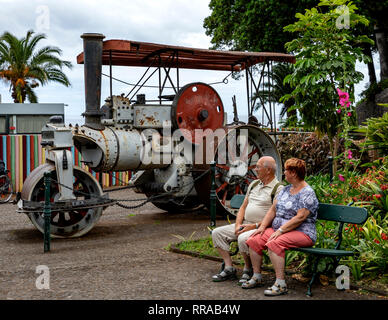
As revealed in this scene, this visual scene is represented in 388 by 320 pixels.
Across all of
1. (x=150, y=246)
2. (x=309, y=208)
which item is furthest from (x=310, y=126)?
(x=309, y=208)

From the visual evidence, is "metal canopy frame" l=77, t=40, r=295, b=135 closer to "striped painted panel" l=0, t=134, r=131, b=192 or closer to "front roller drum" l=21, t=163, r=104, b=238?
"front roller drum" l=21, t=163, r=104, b=238

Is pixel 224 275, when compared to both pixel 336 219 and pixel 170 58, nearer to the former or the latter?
pixel 336 219

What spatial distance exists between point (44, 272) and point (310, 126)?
5.79 meters

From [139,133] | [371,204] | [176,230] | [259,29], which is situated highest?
[259,29]

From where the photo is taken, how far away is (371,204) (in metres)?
6.25

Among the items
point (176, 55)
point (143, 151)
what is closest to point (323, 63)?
point (176, 55)

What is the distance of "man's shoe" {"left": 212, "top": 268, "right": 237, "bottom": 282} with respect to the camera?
5035 mm

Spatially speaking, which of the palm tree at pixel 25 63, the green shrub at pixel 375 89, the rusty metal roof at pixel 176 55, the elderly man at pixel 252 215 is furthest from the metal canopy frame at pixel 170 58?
the palm tree at pixel 25 63

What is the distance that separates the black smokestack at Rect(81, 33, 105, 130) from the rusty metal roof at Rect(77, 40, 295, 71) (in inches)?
8.2

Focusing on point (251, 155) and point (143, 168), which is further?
point (251, 155)

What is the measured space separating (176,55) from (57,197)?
3.09 meters

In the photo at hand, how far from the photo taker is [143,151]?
8.30 metres

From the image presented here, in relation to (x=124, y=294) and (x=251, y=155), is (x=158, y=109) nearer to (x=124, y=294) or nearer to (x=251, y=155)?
(x=251, y=155)

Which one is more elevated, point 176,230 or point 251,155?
point 251,155
